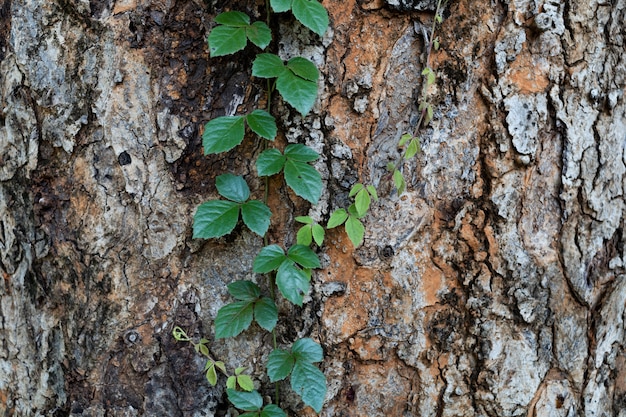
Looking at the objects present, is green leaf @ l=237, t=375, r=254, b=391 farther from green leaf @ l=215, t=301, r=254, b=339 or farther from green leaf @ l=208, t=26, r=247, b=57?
green leaf @ l=208, t=26, r=247, b=57

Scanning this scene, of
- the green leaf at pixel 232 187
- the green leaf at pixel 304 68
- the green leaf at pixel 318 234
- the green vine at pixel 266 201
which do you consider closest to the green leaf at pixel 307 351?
the green vine at pixel 266 201

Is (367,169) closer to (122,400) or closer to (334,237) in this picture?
(334,237)

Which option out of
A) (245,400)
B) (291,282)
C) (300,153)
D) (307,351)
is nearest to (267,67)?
(300,153)

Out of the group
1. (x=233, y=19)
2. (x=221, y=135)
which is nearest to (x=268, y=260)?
(x=221, y=135)

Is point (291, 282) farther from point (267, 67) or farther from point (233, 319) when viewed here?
point (267, 67)

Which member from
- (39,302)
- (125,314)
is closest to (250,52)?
(125,314)

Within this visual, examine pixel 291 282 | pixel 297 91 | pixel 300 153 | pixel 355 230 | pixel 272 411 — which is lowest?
pixel 272 411

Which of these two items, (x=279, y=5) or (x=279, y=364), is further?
(x=279, y=364)

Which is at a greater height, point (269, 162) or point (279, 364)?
point (269, 162)
